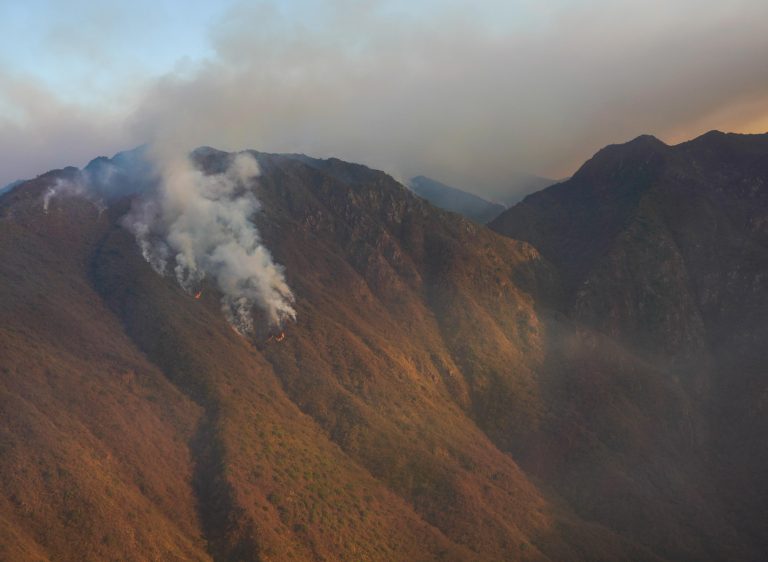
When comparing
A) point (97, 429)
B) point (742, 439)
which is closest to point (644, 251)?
point (742, 439)

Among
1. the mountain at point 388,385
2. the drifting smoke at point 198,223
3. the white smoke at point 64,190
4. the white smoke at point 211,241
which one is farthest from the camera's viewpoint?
the white smoke at point 64,190

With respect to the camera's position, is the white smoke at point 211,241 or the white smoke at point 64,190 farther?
the white smoke at point 64,190

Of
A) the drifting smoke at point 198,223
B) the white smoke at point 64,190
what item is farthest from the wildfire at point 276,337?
the white smoke at point 64,190

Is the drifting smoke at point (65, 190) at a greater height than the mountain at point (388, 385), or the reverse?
the drifting smoke at point (65, 190)

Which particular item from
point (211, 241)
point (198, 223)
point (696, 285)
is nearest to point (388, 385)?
point (211, 241)

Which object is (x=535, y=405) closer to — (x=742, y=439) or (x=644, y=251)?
(x=742, y=439)

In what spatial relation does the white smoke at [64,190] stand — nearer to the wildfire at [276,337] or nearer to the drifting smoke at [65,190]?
the drifting smoke at [65,190]

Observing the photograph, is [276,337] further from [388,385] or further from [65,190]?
[65,190]
